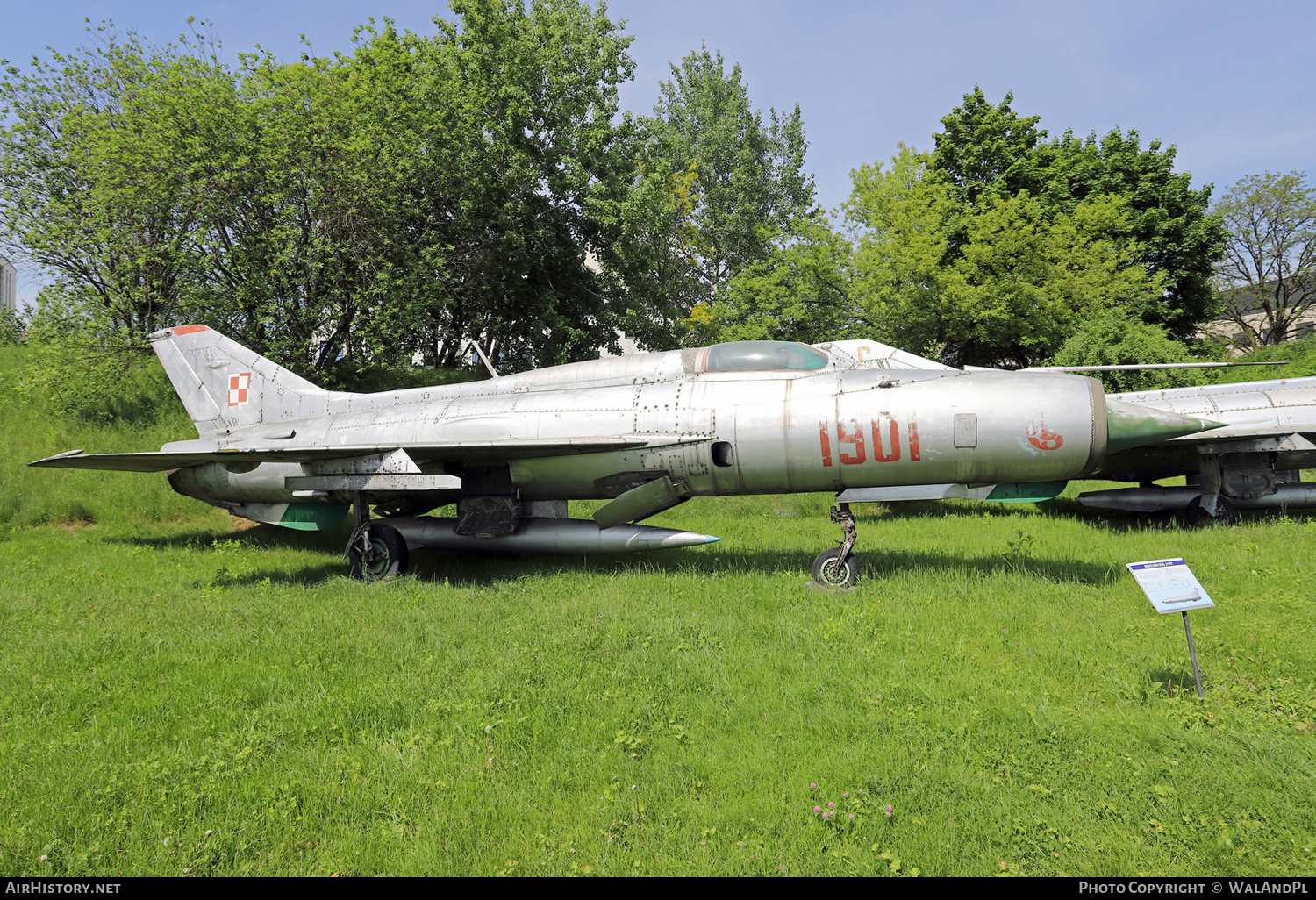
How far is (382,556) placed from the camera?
941 centimetres

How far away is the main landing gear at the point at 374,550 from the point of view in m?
9.29

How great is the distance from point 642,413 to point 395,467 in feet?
10.6

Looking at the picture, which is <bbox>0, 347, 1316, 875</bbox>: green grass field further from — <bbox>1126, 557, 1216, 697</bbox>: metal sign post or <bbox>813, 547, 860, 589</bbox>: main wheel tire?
<bbox>1126, 557, 1216, 697</bbox>: metal sign post

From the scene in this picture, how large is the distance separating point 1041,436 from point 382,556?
846 centimetres

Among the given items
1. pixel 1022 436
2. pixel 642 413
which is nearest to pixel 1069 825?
pixel 1022 436

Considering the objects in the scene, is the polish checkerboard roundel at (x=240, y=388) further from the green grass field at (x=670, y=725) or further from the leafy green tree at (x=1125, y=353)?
the leafy green tree at (x=1125, y=353)

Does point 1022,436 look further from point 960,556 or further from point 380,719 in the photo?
point 380,719

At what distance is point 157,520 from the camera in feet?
45.3

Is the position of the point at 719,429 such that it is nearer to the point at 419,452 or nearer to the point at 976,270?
the point at 419,452

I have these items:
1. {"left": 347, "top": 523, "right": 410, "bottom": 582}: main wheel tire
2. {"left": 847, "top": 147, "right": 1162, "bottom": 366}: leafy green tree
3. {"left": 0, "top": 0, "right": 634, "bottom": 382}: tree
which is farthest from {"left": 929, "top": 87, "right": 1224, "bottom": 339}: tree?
{"left": 347, "top": 523, "right": 410, "bottom": 582}: main wheel tire

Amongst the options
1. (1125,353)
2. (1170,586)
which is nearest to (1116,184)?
(1125,353)

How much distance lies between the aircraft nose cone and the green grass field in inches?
64.0

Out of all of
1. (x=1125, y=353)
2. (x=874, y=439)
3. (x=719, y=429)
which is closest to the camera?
(x=874, y=439)

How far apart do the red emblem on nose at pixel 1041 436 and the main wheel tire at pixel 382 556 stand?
8.05 meters
